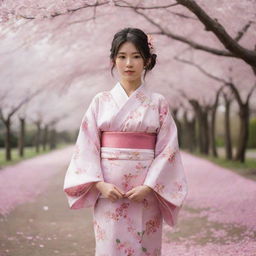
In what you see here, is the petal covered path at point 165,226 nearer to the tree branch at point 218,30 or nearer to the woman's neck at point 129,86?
the woman's neck at point 129,86

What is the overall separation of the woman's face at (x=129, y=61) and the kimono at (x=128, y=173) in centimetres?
10

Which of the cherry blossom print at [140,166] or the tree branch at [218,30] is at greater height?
the tree branch at [218,30]

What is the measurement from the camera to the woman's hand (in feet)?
8.57

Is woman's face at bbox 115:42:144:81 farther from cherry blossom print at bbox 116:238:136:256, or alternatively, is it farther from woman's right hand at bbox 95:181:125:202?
cherry blossom print at bbox 116:238:136:256

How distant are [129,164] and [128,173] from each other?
0.06 metres

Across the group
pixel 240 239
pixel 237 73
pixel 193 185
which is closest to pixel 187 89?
pixel 237 73

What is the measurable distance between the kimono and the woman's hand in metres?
0.05

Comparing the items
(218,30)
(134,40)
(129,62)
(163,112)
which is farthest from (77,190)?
(218,30)

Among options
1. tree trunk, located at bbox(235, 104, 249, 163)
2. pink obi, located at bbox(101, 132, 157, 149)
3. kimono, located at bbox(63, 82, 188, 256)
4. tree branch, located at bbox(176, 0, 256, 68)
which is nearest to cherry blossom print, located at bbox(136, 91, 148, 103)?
kimono, located at bbox(63, 82, 188, 256)

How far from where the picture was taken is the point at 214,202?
23.9 feet

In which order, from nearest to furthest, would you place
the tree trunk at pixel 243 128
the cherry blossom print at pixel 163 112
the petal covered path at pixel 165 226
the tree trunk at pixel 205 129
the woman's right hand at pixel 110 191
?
the woman's right hand at pixel 110 191
the cherry blossom print at pixel 163 112
the petal covered path at pixel 165 226
the tree trunk at pixel 243 128
the tree trunk at pixel 205 129

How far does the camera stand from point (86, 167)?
2.74 meters

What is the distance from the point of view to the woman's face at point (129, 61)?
2.79 metres

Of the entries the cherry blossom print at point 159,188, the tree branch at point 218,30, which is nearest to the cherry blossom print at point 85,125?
the cherry blossom print at point 159,188
